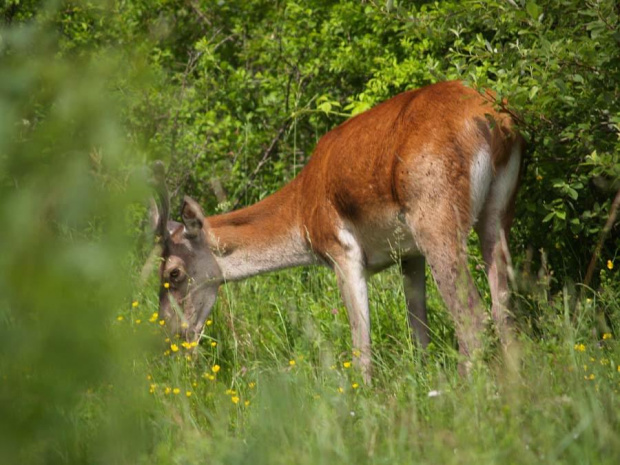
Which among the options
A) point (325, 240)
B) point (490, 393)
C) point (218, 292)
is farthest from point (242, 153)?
point (490, 393)

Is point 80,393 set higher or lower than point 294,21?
higher

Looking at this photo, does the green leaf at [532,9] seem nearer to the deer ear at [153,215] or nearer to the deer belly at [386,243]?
the deer belly at [386,243]

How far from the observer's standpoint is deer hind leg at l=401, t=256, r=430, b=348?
6.47 m

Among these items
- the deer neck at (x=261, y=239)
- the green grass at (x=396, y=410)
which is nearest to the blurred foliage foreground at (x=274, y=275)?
the green grass at (x=396, y=410)

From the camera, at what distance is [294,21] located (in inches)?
340

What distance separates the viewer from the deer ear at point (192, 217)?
23.5ft

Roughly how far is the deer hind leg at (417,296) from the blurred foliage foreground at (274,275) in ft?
0.42

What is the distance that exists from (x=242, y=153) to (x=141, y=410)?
7.24 m

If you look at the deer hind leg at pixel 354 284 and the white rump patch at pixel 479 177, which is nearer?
the white rump patch at pixel 479 177

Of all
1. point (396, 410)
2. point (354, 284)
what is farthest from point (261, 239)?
point (396, 410)

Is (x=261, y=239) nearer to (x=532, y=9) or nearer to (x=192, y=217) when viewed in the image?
(x=192, y=217)

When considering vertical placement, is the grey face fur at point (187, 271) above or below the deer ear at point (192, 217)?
below

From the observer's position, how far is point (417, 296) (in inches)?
255

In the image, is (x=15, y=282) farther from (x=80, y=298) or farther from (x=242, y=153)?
(x=242, y=153)
